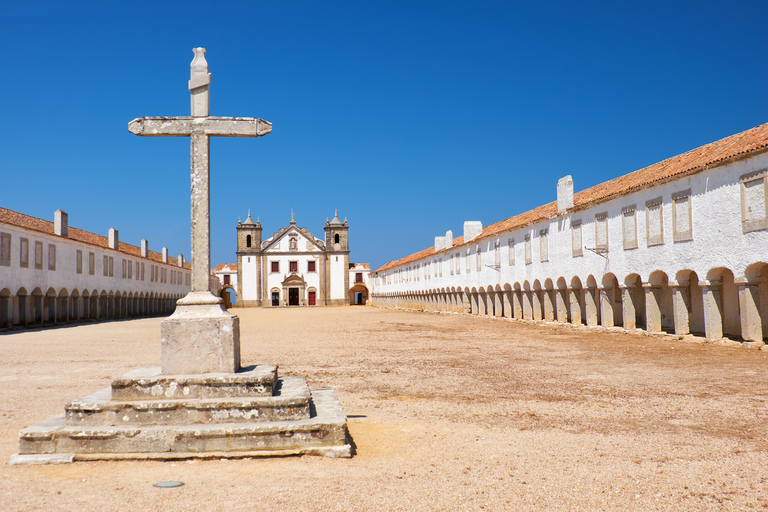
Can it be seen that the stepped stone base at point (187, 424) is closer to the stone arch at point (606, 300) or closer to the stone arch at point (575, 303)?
the stone arch at point (606, 300)

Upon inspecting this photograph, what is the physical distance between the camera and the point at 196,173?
5.96 m

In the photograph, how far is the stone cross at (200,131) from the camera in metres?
5.89

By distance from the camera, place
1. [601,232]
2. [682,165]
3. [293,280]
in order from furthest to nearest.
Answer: [293,280] → [601,232] → [682,165]

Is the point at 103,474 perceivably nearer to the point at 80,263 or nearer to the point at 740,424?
the point at 740,424

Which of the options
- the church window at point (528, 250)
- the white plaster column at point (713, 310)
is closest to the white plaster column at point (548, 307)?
the church window at point (528, 250)

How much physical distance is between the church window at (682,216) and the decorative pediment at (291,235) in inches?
2108

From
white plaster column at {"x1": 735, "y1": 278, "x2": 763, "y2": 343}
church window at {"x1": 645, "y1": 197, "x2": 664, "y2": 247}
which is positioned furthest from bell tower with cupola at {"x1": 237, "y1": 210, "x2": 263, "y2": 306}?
white plaster column at {"x1": 735, "y1": 278, "x2": 763, "y2": 343}

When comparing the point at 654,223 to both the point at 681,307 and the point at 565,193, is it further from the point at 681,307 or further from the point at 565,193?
the point at 565,193

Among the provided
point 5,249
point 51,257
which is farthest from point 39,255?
point 5,249

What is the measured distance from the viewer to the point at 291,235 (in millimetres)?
67250

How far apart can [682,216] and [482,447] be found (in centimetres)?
1367

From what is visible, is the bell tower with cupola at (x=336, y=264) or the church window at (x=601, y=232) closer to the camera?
the church window at (x=601, y=232)

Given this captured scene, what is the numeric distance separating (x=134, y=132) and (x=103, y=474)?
345 cm

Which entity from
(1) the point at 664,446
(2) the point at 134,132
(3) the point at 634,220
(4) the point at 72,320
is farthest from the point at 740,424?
(4) the point at 72,320
